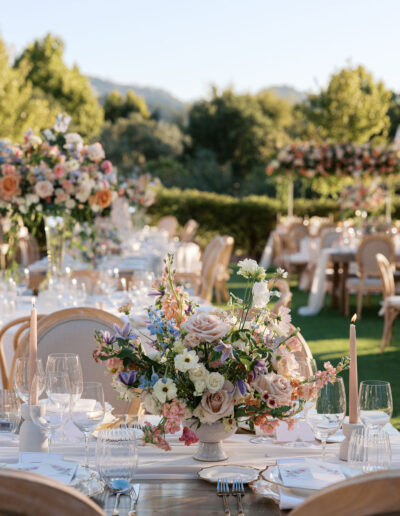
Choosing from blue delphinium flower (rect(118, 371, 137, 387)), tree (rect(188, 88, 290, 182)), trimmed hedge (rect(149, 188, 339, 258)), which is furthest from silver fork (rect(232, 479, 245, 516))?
tree (rect(188, 88, 290, 182))

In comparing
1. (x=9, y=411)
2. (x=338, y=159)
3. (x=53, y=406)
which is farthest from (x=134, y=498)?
(x=338, y=159)

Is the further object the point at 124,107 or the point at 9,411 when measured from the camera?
the point at 124,107

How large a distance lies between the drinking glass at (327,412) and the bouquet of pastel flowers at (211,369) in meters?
0.04

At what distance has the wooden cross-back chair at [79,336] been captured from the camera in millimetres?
2678

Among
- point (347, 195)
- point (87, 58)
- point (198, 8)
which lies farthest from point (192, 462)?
point (87, 58)

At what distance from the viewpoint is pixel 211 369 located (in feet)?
5.70

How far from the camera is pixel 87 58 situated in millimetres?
35094

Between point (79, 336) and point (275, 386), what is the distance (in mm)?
1134

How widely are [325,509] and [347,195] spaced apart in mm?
10487

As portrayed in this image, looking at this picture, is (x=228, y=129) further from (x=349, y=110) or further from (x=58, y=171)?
(x=58, y=171)

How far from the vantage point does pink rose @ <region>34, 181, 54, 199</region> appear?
4562mm

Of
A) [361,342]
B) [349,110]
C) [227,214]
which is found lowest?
[361,342]

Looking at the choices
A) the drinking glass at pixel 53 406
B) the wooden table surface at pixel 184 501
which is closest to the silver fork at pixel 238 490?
the wooden table surface at pixel 184 501

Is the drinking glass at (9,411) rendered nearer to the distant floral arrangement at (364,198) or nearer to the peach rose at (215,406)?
the peach rose at (215,406)
